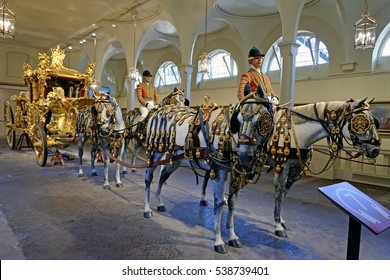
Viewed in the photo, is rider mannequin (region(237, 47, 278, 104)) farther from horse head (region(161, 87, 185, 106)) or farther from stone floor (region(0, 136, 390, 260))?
stone floor (region(0, 136, 390, 260))

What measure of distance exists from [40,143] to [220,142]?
6.38 metres

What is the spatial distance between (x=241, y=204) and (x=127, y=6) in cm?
946

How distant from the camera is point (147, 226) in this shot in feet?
12.6

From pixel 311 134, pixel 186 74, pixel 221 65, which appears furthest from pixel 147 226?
pixel 221 65

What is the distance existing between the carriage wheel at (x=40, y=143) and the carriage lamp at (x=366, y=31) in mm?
7879

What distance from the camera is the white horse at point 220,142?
2625 millimetres

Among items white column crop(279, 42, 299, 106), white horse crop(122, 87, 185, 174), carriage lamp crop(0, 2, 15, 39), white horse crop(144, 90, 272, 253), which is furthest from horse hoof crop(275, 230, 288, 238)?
carriage lamp crop(0, 2, 15, 39)

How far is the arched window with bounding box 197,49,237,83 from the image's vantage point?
14109 mm

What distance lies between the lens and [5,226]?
3.66 meters

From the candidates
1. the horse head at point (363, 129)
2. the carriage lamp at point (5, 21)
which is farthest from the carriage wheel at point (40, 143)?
the horse head at point (363, 129)

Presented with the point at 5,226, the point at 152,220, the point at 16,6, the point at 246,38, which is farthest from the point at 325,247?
the point at 16,6

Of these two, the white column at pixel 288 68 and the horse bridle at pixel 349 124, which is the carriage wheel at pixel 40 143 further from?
the horse bridle at pixel 349 124

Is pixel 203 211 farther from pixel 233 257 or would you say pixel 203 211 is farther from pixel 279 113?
pixel 279 113

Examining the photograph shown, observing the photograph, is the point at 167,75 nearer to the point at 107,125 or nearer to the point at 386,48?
the point at 386,48
